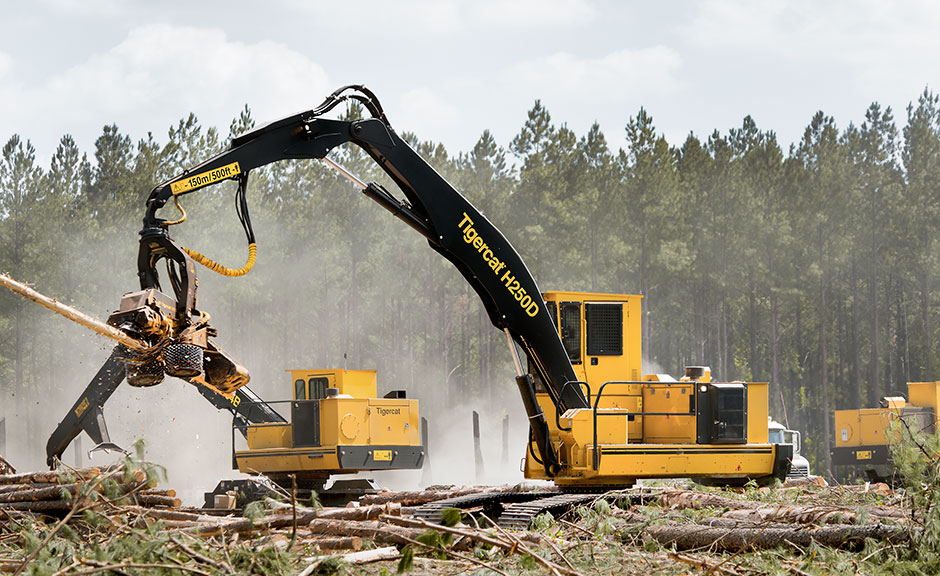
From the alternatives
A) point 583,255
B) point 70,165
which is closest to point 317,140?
point 583,255

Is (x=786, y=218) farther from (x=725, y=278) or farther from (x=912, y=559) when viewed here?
(x=912, y=559)

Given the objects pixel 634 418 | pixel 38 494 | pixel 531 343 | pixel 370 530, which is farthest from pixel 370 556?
pixel 634 418

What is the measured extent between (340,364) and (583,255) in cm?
1593

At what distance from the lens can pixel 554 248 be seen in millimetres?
52375

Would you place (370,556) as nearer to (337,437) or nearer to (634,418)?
(634,418)

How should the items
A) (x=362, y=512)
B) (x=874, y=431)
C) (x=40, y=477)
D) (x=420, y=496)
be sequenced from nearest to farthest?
(x=362, y=512), (x=40, y=477), (x=420, y=496), (x=874, y=431)

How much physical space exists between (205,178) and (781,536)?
7725mm

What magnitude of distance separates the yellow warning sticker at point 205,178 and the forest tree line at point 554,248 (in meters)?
37.7

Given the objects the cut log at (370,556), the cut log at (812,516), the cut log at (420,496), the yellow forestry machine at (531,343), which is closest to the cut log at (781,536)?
the cut log at (812,516)

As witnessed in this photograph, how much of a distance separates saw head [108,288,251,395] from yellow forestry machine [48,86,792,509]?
0.05ft

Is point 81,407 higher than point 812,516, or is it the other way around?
point 81,407

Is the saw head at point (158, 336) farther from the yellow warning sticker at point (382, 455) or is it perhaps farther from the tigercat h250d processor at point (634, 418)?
the yellow warning sticker at point (382, 455)

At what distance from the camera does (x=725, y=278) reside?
55188mm

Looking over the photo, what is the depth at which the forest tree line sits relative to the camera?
5234cm
